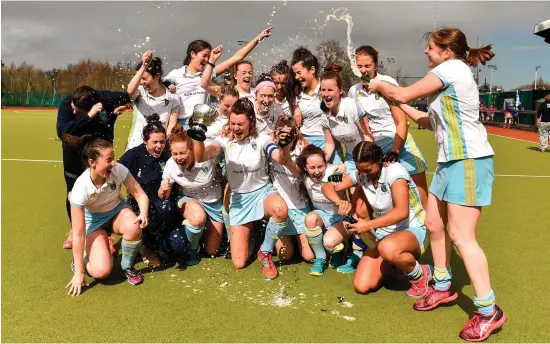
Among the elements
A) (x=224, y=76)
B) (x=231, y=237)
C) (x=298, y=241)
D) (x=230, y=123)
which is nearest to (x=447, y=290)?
(x=298, y=241)

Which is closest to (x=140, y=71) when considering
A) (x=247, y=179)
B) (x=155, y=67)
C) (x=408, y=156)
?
(x=155, y=67)

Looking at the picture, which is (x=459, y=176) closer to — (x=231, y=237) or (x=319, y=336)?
(x=319, y=336)

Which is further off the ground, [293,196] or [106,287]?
[293,196]

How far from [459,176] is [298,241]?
6.58 ft

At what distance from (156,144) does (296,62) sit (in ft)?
5.29

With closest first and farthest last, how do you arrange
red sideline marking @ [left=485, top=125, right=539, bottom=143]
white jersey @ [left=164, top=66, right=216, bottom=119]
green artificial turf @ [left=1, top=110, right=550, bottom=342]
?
green artificial turf @ [left=1, top=110, right=550, bottom=342], white jersey @ [left=164, top=66, right=216, bottom=119], red sideline marking @ [left=485, top=125, right=539, bottom=143]

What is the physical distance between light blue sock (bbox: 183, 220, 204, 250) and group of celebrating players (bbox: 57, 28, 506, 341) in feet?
0.04

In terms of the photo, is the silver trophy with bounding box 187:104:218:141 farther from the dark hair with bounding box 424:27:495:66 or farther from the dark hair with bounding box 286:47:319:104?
the dark hair with bounding box 424:27:495:66

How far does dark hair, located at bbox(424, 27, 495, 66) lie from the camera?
3.45 meters

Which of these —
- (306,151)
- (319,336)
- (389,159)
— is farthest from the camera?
(306,151)

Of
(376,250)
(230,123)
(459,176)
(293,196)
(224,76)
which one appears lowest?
(376,250)

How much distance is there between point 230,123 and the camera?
4691 mm

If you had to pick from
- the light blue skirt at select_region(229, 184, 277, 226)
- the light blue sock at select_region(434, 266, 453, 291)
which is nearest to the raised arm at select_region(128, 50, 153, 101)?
the light blue skirt at select_region(229, 184, 277, 226)

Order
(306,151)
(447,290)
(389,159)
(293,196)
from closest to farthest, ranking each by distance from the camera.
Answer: (447,290) → (389,159) → (306,151) → (293,196)
